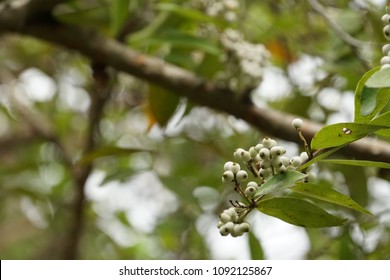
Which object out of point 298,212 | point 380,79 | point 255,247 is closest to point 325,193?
point 298,212

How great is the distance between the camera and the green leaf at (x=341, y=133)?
79cm

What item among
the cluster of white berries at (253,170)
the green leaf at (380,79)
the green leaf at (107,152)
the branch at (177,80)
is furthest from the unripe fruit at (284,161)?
the green leaf at (107,152)

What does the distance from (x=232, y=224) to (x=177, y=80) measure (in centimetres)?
75

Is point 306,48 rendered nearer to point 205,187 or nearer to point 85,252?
point 205,187

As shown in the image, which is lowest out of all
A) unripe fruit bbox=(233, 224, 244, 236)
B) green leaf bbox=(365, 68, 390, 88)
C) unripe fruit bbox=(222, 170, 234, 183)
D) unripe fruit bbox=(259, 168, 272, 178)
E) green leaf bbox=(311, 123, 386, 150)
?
unripe fruit bbox=(233, 224, 244, 236)

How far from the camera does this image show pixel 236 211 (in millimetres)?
859

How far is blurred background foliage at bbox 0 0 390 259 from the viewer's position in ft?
5.15

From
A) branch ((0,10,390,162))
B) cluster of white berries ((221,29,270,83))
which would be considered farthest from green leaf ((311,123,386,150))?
cluster of white berries ((221,29,270,83))

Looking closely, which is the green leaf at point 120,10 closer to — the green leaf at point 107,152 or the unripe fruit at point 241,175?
the green leaf at point 107,152

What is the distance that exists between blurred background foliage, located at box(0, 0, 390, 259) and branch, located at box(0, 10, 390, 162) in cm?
3

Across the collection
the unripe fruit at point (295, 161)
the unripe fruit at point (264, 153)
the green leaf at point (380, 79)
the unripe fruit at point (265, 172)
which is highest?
the green leaf at point (380, 79)

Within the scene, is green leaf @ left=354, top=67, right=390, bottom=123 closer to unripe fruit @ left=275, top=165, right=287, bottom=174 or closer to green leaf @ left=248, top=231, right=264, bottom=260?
unripe fruit @ left=275, top=165, right=287, bottom=174

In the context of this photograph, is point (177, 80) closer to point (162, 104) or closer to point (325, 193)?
point (162, 104)
